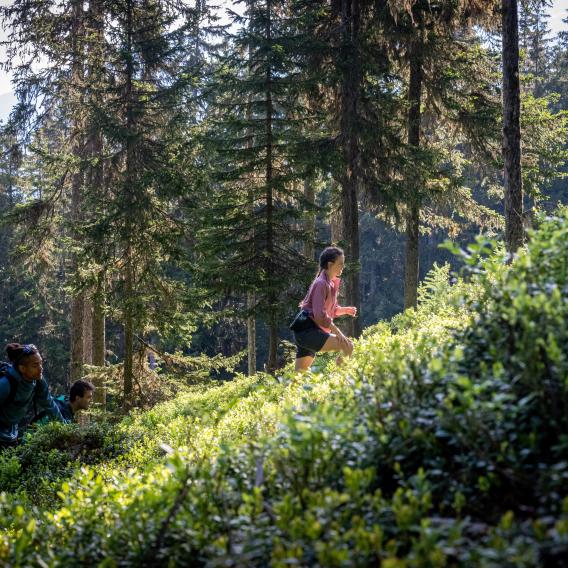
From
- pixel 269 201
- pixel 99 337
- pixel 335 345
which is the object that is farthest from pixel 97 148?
pixel 335 345

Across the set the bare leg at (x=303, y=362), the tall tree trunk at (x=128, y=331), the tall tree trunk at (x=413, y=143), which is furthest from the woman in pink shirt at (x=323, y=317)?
the tall tree trunk at (x=413, y=143)

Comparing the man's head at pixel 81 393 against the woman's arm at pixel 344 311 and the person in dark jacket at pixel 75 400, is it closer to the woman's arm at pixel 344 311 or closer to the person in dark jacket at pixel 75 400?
the person in dark jacket at pixel 75 400

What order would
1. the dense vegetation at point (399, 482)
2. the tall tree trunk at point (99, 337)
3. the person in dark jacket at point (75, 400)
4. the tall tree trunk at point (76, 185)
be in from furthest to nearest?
the tall tree trunk at point (76, 185) → the tall tree trunk at point (99, 337) → the person in dark jacket at point (75, 400) → the dense vegetation at point (399, 482)

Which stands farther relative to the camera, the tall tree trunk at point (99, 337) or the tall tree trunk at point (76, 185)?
the tall tree trunk at point (76, 185)

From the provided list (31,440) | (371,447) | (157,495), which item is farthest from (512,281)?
(31,440)

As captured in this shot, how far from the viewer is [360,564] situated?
2.41 metres

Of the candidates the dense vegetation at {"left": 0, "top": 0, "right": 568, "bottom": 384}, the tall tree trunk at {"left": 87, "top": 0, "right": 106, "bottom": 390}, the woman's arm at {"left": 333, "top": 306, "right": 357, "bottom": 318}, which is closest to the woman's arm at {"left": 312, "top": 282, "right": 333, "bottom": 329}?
the woman's arm at {"left": 333, "top": 306, "right": 357, "bottom": 318}

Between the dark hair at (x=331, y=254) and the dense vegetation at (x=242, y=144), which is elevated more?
the dense vegetation at (x=242, y=144)

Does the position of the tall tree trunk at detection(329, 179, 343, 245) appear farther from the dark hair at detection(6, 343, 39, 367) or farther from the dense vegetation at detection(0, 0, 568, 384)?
the dark hair at detection(6, 343, 39, 367)

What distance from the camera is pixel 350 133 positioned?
1563cm

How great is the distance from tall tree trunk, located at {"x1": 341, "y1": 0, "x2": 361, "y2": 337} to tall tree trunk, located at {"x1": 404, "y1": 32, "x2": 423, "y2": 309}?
1.50 meters

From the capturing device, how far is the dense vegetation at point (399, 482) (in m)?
2.49

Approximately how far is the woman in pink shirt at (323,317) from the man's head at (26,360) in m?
3.28

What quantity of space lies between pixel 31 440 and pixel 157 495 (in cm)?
516
